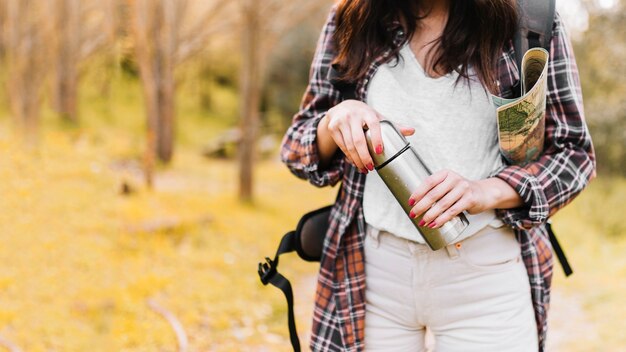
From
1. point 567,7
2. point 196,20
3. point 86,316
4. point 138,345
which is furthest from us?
point 196,20

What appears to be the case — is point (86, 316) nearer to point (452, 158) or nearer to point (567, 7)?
point (452, 158)

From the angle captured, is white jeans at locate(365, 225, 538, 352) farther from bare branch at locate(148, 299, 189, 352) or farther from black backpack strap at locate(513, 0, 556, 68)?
bare branch at locate(148, 299, 189, 352)

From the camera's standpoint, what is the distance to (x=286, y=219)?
325 inches

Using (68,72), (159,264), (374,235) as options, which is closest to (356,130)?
(374,235)

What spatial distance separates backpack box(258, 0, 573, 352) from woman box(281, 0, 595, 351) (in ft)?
0.10

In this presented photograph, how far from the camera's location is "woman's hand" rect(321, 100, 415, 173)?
122 centimetres

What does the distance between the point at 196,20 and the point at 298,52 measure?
559cm

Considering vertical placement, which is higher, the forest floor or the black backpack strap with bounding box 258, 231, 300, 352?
the black backpack strap with bounding box 258, 231, 300, 352

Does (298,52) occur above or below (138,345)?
above

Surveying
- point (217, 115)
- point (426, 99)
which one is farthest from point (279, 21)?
point (426, 99)

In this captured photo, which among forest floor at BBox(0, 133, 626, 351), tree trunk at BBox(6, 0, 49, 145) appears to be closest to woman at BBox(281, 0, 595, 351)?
forest floor at BBox(0, 133, 626, 351)

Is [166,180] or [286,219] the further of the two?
[166,180]

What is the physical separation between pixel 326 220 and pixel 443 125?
0.44 metres

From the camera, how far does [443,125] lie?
4.56ft
